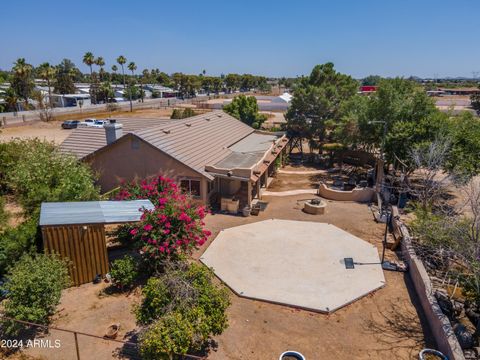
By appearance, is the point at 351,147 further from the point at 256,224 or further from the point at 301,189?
the point at 256,224

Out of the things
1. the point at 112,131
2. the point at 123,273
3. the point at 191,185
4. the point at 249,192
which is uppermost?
the point at 112,131

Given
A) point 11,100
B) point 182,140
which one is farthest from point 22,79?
point 182,140

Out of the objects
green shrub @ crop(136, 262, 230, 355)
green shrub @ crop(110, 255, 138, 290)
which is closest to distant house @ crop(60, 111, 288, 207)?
green shrub @ crop(110, 255, 138, 290)

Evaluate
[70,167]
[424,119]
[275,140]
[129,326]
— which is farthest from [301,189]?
[129,326]

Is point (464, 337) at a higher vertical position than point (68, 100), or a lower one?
lower

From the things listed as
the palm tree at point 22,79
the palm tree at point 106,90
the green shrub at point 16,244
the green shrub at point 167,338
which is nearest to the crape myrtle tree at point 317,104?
the green shrub at point 16,244

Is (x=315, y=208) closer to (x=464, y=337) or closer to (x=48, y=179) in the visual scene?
(x=464, y=337)
